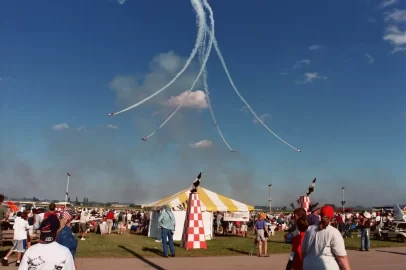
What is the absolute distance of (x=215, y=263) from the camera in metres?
11.1

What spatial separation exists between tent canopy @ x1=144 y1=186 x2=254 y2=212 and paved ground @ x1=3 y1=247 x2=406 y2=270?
698 centimetres

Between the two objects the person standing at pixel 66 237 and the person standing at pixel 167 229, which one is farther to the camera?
the person standing at pixel 167 229

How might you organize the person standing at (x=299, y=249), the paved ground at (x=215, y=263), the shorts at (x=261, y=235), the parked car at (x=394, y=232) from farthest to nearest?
the parked car at (x=394, y=232)
the shorts at (x=261, y=235)
the paved ground at (x=215, y=263)
the person standing at (x=299, y=249)

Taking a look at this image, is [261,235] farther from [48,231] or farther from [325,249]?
[48,231]

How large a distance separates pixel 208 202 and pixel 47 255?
17.2 meters

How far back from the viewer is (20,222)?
1014cm

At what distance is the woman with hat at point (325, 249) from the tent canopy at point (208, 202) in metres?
14.7

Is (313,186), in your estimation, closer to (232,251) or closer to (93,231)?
(232,251)

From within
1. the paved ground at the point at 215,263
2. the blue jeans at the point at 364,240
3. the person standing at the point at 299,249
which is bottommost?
the paved ground at the point at 215,263

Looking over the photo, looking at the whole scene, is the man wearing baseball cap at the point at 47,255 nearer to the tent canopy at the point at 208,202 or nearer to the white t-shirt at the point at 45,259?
the white t-shirt at the point at 45,259

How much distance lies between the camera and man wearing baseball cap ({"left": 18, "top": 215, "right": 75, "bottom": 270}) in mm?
3301

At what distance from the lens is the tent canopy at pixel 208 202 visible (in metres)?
19.5

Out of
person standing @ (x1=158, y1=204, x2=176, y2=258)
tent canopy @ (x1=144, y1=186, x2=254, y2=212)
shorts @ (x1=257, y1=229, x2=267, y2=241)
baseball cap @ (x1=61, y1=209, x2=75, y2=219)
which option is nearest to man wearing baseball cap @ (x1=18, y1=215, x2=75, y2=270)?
baseball cap @ (x1=61, y1=209, x2=75, y2=219)

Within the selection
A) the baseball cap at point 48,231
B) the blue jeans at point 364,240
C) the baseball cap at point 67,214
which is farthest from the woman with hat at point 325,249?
the blue jeans at point 364,240
